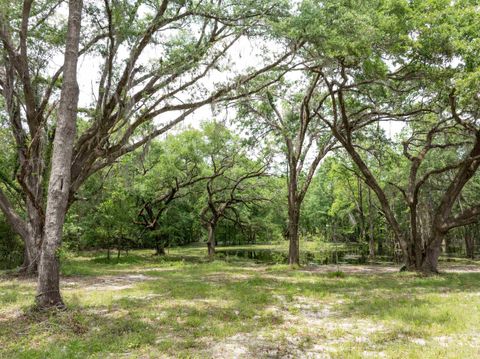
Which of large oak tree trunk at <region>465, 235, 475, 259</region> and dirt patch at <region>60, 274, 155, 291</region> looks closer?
dirt patch at <region>60, 274, 155, 291</region>

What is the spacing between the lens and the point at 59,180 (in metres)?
7.71

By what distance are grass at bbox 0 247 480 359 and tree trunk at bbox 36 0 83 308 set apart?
0.59 meters

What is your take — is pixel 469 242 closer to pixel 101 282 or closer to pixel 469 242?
pixel 469 242

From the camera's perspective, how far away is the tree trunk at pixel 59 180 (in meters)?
7.54

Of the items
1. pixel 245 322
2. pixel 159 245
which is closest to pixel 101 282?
pixel 245 322

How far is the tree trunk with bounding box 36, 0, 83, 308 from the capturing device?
24.7 feet

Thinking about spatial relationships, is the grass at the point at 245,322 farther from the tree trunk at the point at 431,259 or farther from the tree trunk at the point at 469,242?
the tree trunk at the point at 469,242

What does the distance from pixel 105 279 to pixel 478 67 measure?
564 inches

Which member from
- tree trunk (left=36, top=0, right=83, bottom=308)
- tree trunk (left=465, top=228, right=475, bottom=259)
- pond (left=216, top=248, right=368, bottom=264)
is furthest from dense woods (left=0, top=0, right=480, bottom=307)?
tree trunk (left=465, top=228, right=475, bottom=259)

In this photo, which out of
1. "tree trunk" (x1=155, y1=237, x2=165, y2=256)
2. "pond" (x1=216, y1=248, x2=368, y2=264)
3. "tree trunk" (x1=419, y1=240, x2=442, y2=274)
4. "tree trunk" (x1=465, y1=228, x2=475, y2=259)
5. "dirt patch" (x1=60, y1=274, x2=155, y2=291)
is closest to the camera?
"dirt patch" (x1=60, y1=274, x2=155, y2=291)

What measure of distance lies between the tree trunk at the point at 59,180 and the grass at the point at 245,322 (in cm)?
59

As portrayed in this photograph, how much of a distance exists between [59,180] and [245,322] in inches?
196

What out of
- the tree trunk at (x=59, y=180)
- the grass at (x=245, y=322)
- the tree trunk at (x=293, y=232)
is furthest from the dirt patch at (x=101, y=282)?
the tree trunk at (x=293, y=232)

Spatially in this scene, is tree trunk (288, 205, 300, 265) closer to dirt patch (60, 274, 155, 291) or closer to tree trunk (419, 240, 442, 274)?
tree trunk (419, 240, 442, 274)
